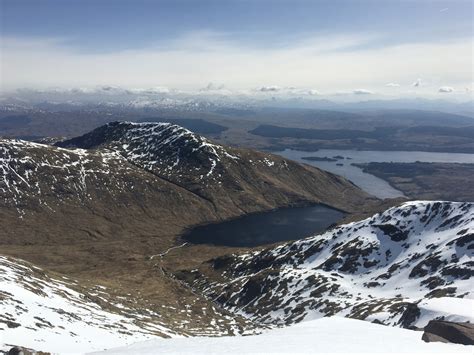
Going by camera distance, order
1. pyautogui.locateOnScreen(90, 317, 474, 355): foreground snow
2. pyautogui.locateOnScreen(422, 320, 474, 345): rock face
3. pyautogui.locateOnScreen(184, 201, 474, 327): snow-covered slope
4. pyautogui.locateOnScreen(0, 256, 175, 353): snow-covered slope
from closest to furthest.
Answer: pyautogui.locateOnScreen(90, 317, 474, 355): foreground snow < pyautogui.locateOnScreen(422, 320, 474, 345): rock face < pyautogui.locateOnScreen(0, 256, 175, 353): snow-covered slope < pyautogui.locateOnScreen(184, 201, 474, 327): snow-covered slope

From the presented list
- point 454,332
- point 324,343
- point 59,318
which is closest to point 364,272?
point 454,332

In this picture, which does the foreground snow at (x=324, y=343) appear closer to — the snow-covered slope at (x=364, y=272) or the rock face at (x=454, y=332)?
the rock face at (x=454, y=332)

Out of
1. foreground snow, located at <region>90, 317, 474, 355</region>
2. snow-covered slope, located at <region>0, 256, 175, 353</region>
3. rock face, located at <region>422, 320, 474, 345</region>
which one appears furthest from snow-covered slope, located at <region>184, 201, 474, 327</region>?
snow-covered slope, located at <region>0, 256, 175, 353</region>

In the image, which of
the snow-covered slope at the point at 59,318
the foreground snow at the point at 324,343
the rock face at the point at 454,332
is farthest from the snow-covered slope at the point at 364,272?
the snow-covered slope at the point at 59,318

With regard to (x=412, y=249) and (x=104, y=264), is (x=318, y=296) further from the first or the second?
(x=104, y=264)

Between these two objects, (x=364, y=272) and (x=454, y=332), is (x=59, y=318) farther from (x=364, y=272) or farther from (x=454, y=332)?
(x=364, y=272)

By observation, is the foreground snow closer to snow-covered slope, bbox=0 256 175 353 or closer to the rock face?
the rock face

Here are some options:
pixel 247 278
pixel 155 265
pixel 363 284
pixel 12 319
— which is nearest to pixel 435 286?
pixel 363 284

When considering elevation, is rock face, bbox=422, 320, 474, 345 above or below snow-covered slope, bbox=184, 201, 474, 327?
above
